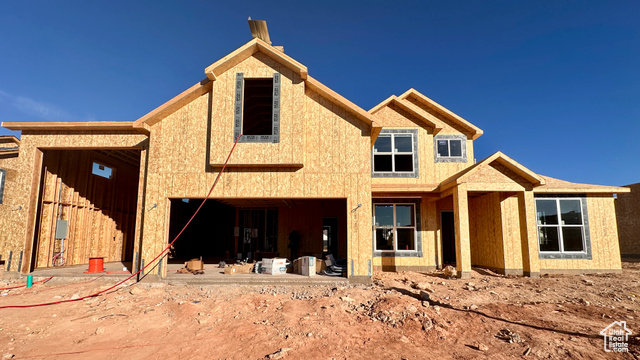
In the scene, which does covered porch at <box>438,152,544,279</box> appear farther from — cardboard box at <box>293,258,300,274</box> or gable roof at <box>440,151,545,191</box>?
cardboard box at <box>293,258,300,274</box>

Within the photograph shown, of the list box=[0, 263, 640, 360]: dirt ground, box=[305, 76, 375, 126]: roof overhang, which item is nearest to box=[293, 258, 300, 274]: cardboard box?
box=[0, 263, 640, 360]: dirt ground

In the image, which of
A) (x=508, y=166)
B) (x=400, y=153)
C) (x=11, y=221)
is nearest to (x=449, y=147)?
(x=400, y=153)

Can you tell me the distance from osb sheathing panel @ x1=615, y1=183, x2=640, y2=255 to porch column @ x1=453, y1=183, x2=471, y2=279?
64.9 feet

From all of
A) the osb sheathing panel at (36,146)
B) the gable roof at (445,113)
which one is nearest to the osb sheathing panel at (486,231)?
the gable roof at (445,113)

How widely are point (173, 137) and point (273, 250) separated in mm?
8565

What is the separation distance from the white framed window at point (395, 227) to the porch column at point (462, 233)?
239 cm

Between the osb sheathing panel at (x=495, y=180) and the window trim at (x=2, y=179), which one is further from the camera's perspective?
the osb sheathing panel at (x=495, y=180)

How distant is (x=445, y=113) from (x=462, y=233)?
243 inches

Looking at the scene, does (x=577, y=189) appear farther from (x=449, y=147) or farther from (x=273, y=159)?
(x=273, y=159)

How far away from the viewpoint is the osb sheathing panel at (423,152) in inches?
582

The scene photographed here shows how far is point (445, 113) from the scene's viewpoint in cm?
1548

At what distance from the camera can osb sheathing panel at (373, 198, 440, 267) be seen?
1441 centimetres

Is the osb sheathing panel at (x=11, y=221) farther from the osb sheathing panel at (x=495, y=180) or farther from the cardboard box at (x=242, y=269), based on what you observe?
the osb sheathing panel at (x=495, y=180)

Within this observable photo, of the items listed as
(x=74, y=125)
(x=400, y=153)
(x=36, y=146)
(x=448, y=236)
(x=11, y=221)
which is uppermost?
(x=74, y=125)
